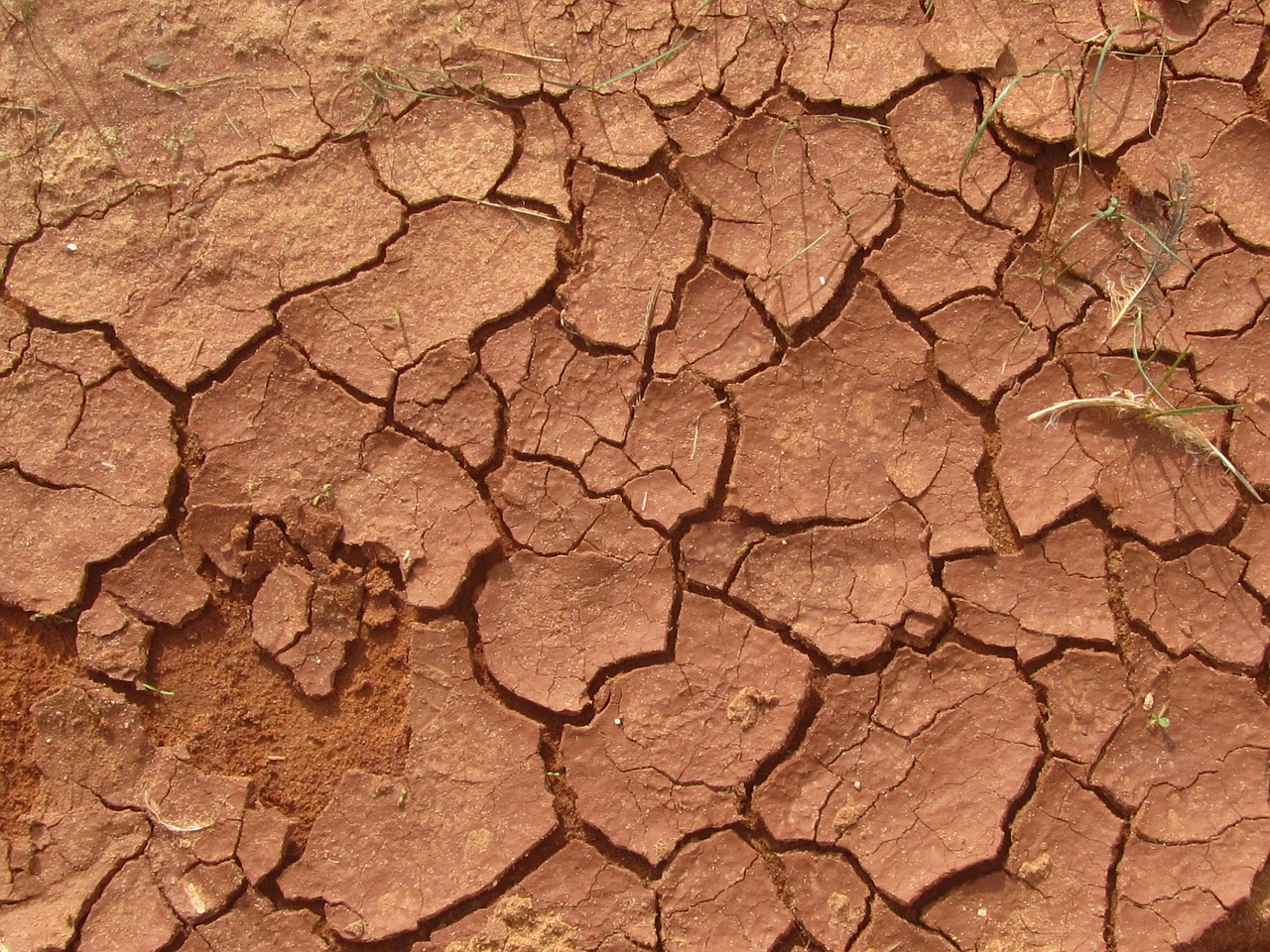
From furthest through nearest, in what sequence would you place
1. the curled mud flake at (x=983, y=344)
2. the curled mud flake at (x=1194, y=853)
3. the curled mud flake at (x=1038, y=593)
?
the curled mud flake at (x=983, y=344)
the curled mud flake at (x=1038, y=593)
the curled mud flake at (x=1194, y=853)

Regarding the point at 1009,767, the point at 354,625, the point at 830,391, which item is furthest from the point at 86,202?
the point at 1009,767

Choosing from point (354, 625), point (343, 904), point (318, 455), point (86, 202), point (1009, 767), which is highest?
point (86, 202)

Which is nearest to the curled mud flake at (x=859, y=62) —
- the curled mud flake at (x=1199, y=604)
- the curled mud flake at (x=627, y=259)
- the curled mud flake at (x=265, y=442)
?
the curled mud flake at (x=627, y=259)

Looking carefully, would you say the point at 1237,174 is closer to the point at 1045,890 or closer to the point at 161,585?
the point at 1045,890

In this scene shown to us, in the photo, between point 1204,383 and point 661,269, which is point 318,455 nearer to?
point 661,269

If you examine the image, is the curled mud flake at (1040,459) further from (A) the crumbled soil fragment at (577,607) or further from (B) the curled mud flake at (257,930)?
(B) the curled mud flake at (257,930)

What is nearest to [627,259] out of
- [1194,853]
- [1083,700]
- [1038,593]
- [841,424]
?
[841,424]
